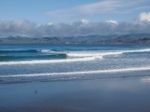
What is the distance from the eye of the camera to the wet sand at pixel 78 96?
10.3m

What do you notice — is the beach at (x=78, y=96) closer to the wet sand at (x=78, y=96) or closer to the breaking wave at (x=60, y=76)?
the wet sand at (x=78, y=96)

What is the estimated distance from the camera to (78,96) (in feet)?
39.3

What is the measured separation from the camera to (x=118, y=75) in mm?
17438

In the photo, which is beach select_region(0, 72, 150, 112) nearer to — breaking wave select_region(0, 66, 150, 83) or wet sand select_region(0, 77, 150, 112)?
wet sand select_region(0, 77, 150, 112)

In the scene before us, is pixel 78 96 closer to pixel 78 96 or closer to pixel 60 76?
pixel 78 96

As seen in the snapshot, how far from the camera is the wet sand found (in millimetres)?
10266

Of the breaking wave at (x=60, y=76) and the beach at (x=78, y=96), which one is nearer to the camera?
the beach at (x=78, y=96)

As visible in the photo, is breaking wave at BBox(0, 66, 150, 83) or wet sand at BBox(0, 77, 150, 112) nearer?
wet sand at BBox(0, 77, 150, 112)

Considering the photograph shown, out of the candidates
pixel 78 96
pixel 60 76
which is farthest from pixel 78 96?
pixel 60 76

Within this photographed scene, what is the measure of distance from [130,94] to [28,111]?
13.2ft

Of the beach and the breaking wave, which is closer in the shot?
the beach

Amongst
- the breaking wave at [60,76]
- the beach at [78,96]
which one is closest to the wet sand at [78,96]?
the beach at [78,96]

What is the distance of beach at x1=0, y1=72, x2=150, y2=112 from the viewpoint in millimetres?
10266

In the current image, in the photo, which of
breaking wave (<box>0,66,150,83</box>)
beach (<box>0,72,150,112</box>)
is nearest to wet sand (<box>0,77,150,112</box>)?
beach (<box>0,72,150,112</box>)
